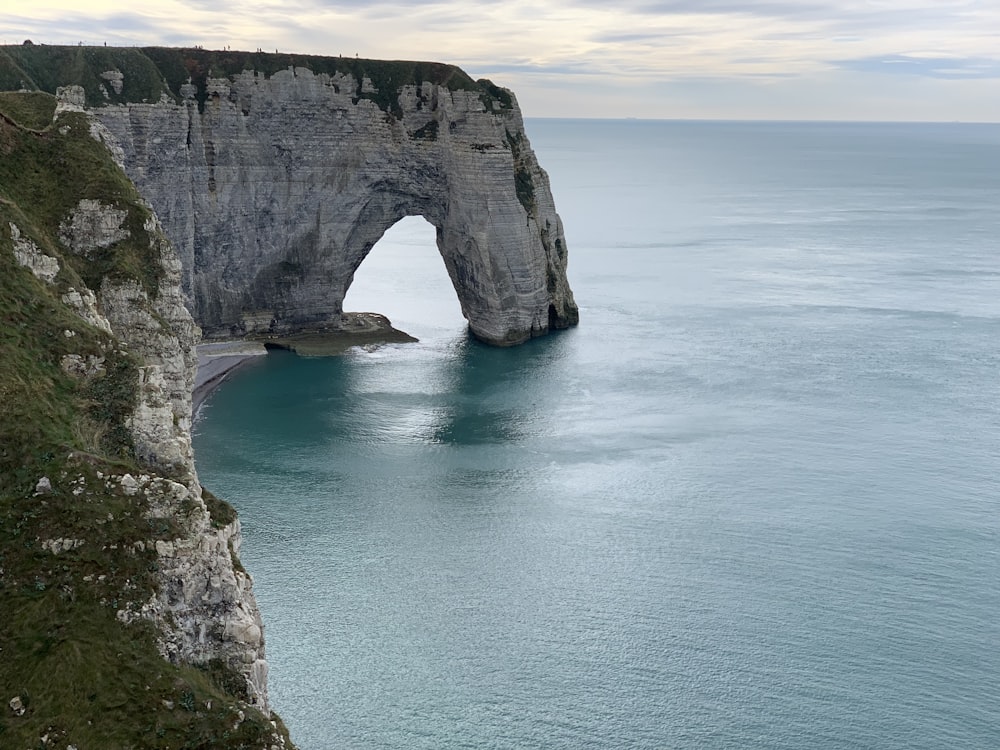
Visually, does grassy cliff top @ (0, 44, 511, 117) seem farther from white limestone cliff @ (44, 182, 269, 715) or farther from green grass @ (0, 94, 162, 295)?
white limestone cliff @ (44, 182, 269, 715)

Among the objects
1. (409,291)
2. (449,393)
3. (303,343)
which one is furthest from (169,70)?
(409,291)

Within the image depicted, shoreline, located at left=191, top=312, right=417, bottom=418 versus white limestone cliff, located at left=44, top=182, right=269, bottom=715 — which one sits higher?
white limestone cliff, located at left=44, top=182, right=269, bottom=715

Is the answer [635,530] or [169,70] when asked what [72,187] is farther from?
[169,70]

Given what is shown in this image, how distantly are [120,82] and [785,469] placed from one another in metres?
58.5

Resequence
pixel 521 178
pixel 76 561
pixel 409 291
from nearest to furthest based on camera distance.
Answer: pixel 76 561
pixel 521 178
pixel 409 291

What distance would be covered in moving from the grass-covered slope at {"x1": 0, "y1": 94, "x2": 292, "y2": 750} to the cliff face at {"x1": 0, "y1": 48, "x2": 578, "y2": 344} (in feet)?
189

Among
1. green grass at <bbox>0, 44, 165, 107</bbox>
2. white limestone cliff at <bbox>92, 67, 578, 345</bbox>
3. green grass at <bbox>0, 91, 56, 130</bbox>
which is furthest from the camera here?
white limestone cliff at <bbox>92, 67, 578, 345</bbox>

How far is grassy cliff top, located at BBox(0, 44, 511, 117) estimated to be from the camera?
8350cm

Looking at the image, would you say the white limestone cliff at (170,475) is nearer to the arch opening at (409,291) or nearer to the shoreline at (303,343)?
the shoreline at (303,343)

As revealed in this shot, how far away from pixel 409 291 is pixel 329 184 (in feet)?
103

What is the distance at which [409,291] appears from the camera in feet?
421

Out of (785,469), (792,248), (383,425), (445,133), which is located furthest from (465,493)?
(792,248)

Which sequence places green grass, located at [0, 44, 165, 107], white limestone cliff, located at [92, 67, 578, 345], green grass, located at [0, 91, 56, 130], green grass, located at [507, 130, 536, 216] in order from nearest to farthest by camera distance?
green grass, located at [0, 91, 56, 130] → green grass, located at [0, 44, 165, 107] → white limestone cliff, located at [92, 67, 578, 345] → green grass, located at [507, 130, 536, 216]

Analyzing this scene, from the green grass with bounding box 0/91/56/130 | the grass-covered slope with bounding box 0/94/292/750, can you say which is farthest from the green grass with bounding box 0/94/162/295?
the grass-covered slope with bounding box 0/94/292/750
